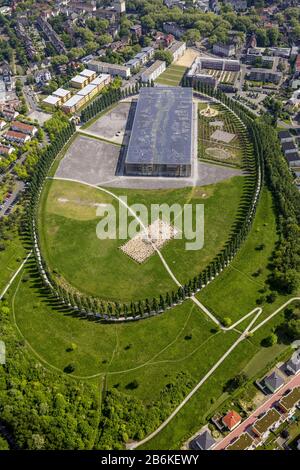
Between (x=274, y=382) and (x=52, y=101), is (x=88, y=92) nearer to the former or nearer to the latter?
(x=52, y=101)

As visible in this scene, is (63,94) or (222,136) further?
(63,94)

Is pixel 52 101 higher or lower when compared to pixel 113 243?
higher

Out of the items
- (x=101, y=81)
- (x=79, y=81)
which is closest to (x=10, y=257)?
(x=101, y=81)

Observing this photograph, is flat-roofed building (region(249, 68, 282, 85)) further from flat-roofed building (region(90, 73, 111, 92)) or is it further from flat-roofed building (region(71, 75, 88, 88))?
flat-roofed building (region(71, 75, 88, 88))

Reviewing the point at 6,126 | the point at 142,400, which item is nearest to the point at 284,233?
the point at 142,400

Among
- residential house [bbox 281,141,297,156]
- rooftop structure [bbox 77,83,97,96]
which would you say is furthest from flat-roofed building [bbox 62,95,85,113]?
residential house [bbox 281,141,297,156]

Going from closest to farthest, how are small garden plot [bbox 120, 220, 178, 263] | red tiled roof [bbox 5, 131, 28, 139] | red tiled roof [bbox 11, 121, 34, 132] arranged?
small garden plot [bbox 120, 220, 178, 263]
red tiled roof [bbox 5, 131, 28, 139]
red tiled roof [bbox 11, 121, 34, 132]

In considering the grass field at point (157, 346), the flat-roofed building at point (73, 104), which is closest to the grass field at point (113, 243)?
the grass field at point (157, 346)
